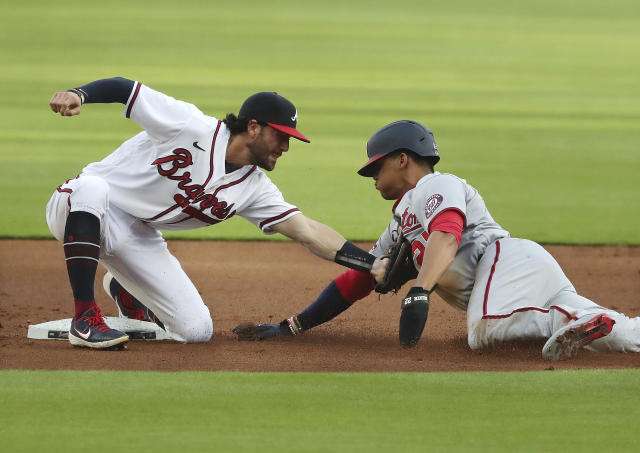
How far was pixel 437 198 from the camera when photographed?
5.24 meters

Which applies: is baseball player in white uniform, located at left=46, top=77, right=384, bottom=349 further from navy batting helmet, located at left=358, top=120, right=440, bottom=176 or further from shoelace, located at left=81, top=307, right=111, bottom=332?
navy batting helmet, located at left=358, top=120, right=440, bottom=176

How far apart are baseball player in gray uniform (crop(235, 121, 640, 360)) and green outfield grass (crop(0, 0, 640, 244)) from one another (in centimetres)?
361

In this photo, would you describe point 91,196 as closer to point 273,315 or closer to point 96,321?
point 96,321

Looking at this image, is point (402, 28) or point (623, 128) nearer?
point (623, 128)

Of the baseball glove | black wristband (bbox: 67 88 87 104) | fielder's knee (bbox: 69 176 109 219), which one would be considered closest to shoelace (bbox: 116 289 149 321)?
fielder's knee (bbox: 69 176 109 219)

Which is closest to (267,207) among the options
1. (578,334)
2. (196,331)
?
(196,331)

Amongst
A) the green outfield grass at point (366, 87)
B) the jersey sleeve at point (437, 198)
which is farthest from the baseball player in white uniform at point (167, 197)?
the green outfield grass at point (366, 87)

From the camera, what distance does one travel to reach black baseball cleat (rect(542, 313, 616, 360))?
4.95 meters

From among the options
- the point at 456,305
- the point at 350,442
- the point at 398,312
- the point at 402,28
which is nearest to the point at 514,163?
the point at 398,312

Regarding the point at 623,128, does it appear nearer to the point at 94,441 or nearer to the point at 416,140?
the point at 416,140

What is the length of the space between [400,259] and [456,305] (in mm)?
425

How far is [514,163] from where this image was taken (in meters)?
13.3

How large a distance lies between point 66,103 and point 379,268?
185 centimetres

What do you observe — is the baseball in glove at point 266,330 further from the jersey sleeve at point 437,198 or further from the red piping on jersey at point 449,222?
the red piping on jersey at point 449,222
